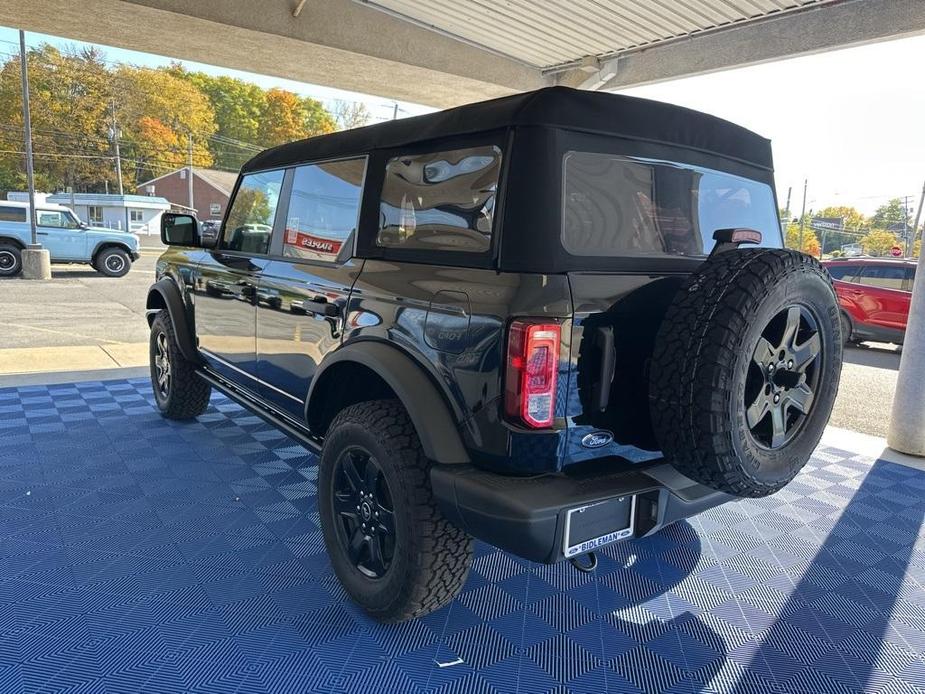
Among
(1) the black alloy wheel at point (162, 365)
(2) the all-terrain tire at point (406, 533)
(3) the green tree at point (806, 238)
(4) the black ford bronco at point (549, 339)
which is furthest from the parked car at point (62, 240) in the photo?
(3) the green tree at point (806, 238)

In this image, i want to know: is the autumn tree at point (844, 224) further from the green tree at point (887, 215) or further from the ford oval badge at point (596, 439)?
the ford oval badge at point (596, 439)

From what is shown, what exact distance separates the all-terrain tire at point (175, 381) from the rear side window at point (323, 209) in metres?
1.67

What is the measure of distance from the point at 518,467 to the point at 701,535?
1773 mm

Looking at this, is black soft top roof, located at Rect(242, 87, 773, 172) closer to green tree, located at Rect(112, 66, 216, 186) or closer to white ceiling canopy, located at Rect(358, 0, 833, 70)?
white ceiling canopy, located at Rect(358, 0, 833, 70)

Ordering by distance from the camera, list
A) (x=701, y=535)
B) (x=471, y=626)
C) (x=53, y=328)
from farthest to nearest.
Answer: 1. (x=53, y=328)
2. (x=701, y=535)
3. (x=471, y=626)

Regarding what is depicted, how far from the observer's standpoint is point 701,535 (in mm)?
Result: 3277

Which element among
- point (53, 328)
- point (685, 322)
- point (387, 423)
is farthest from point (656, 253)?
point (53, 328)

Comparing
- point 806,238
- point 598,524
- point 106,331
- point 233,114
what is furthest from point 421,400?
point 233,114

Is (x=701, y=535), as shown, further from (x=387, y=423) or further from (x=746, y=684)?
(x=387, y=423)

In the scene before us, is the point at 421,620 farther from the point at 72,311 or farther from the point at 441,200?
the point at 72,311

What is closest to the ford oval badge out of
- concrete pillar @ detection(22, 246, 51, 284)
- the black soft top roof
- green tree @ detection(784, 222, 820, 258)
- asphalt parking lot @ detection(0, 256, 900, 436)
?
the black soft top roof

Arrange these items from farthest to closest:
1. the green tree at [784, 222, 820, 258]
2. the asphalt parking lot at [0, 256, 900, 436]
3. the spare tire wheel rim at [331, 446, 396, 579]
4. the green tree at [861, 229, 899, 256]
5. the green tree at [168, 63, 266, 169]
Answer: the green tree at [168, 63, 266, 169], the green tree at [861, 229, 899, 256], the green tree at [784, 222, 820, 258], the asphalt parking lot at [0, 256, 900, 436], the spare tire wheel rim at [331, 446, 396, 579]

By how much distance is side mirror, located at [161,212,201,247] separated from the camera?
420 centimetres

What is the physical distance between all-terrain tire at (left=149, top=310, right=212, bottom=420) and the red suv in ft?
34.4
